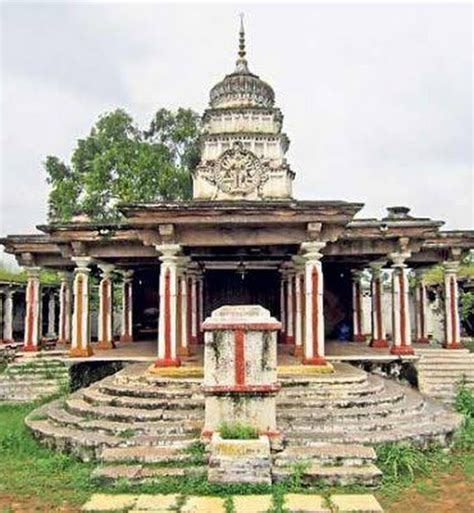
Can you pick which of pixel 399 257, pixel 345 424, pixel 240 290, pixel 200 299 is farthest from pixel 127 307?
pixel 345 424

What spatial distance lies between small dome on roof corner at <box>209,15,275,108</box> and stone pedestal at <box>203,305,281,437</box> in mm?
18147

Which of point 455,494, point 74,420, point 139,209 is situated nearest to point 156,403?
point 74,420

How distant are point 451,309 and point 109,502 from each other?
46.0ft

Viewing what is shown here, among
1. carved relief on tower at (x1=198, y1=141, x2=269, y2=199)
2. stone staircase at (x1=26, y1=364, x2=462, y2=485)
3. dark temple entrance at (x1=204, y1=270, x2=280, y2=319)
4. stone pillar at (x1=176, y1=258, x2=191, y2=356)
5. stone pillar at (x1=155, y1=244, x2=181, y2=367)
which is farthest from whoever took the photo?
carved relief on tower at (x1=198, y1=141, x2=269, y2=199)

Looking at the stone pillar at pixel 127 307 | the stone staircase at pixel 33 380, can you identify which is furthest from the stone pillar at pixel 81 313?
the stone pillar at pixel 127 307

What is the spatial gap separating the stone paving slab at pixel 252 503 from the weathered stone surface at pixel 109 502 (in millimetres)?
1164

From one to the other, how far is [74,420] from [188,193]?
968 inches

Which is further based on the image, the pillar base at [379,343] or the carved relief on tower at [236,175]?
the carved relief on tower at [236,175]

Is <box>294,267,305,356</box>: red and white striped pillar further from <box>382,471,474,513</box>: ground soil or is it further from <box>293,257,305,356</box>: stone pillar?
<box>382,471,474,513</box>: ground soil

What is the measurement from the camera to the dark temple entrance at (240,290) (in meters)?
20.9

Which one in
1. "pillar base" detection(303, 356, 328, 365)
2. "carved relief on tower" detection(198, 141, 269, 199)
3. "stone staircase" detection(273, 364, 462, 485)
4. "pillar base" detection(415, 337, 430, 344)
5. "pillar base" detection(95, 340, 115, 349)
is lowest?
"stone staircase" detection(273, 364, 462, 485)

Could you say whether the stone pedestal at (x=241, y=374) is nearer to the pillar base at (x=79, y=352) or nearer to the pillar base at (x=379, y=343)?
the pillar base at (x=79, y=352)

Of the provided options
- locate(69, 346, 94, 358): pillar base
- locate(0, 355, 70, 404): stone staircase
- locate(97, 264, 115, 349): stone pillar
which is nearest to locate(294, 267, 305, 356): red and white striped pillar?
locate(69, 346, 94, 358): pillar base

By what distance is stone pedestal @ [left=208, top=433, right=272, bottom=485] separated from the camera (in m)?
7.09
